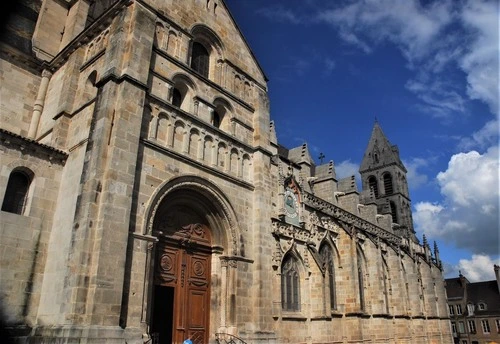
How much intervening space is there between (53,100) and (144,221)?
6.55 metres

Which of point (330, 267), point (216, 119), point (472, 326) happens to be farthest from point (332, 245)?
point (472, 326)

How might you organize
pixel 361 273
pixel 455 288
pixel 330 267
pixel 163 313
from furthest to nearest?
pixel 455 288, pixel 361 273, pixel 330 267, pixel 163 313

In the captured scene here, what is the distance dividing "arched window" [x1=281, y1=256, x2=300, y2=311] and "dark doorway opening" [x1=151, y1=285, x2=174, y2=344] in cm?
630

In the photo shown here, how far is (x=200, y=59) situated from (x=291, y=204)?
7.81m

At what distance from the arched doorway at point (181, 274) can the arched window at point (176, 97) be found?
3.37m

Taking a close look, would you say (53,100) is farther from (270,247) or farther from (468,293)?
(468,293)

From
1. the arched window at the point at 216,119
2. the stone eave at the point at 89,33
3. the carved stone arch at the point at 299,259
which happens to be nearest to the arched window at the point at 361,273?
the carved stone arch at the point at 299,259

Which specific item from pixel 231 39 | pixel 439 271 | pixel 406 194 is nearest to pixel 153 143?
pixel 231 39

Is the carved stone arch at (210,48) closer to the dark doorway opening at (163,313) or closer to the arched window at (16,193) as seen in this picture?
the arched window at (16,193)

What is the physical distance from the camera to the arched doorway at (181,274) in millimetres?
12461

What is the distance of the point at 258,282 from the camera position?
47.6 ft

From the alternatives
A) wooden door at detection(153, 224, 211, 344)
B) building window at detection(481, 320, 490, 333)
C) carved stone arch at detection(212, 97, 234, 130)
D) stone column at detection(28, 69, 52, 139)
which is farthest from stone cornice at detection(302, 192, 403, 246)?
building window at detection(481, 320, 490, 333)

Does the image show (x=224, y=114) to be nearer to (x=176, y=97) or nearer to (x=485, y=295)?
(x=176, y=97)

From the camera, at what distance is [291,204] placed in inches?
752
